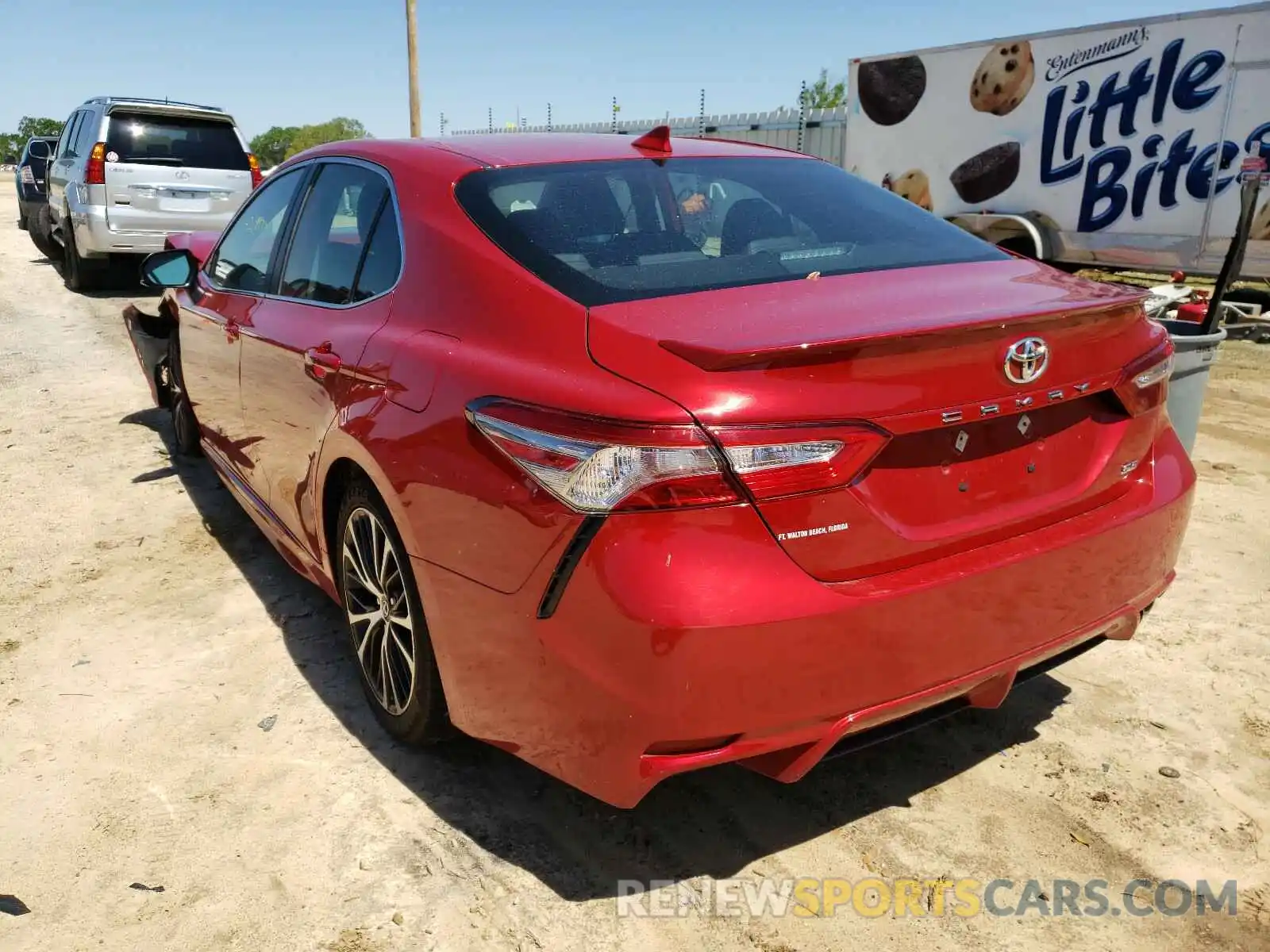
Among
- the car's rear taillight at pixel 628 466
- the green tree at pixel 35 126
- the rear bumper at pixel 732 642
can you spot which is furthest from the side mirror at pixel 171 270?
the green tree at pixel 35 126

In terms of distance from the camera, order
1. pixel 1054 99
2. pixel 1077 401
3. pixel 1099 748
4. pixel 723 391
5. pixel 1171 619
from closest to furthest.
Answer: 1. pixel 723 391
2. pixel 1077 401
3. pixel 1099 748
4. pixel 1171 619
5. pixel 1054 99

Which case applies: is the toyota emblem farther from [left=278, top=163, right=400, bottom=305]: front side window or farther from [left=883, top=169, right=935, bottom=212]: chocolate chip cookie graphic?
[left=883, top=169, right=935, bottom=212]: chocolate chip cookie graphic

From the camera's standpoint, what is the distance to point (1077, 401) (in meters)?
2.38

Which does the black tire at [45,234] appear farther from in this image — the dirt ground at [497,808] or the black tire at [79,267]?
the dirt ground at [497,808]

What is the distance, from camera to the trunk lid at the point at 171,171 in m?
11.2

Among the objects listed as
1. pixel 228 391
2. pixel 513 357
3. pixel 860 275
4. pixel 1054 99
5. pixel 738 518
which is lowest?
pixel 228 391

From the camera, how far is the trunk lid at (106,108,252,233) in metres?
11.2

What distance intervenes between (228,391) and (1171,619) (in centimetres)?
372

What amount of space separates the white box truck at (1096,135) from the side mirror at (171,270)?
371 inches

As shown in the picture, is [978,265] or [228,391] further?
[228,391]

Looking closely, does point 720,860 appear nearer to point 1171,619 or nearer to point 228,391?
point 1171,619

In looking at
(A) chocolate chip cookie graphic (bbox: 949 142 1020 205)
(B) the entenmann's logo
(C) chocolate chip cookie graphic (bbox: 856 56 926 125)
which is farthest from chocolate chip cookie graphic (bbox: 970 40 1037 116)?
(C) chocolate chip cookie graphic (bbox: 856 56 926 125)

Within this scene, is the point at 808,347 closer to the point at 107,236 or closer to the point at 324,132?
the point at 107,236

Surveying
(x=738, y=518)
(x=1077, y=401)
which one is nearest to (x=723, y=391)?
(x=738, y=518)
